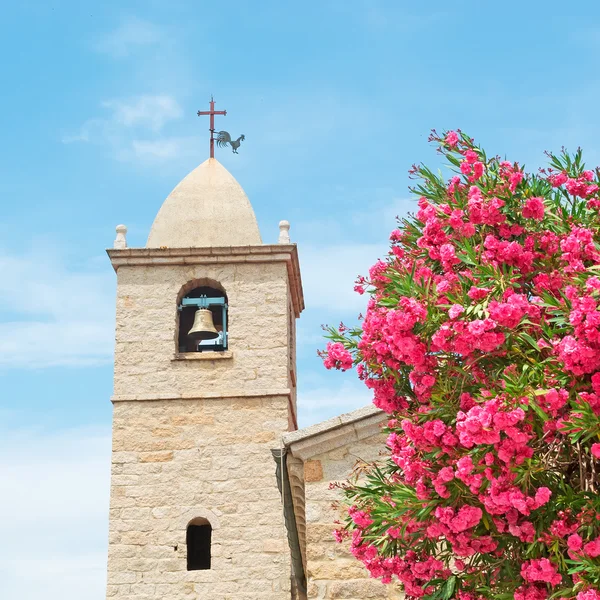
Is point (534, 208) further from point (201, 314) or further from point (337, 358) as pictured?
point (201, 314)

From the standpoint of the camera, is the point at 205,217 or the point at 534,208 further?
the point at 205,217

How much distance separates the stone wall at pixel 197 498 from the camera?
16344mm

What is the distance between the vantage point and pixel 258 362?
1775cm

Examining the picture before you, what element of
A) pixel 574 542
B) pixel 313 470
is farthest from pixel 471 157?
pixel 313 470

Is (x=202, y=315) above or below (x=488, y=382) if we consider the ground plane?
above

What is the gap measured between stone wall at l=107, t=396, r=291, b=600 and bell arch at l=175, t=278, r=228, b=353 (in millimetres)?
1160

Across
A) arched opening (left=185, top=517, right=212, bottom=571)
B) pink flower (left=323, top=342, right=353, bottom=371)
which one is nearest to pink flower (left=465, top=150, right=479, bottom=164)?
pink flower (left=323, top=342, right=353, bottom=371)

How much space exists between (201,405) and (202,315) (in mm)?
1376

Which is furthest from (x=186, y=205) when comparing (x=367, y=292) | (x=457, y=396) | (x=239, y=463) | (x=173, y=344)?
(x=457, y=396)

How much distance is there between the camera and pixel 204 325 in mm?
17484

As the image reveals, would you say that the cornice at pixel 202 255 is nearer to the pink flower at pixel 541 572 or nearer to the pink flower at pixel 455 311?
the pink flower at pixel 455 311

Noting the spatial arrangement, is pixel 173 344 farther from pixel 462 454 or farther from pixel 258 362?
pixel 462 454

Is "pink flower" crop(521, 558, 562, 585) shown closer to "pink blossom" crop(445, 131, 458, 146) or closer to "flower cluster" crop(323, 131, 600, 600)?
"flower cluster" crop(323, 131, 600, 600)

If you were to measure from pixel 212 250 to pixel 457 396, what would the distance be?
11654 mm
